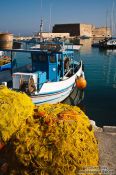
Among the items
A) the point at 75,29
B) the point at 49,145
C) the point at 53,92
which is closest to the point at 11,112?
the point at 49,145

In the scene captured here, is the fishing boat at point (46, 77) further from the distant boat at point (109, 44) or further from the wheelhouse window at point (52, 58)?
the distant boat at point (109, 44)

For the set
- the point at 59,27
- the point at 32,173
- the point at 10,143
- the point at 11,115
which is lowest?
the point at 32,173

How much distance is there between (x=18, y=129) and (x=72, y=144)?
4.54ft

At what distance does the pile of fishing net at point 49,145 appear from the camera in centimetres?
569

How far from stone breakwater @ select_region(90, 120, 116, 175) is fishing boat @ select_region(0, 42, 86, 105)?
6.61m

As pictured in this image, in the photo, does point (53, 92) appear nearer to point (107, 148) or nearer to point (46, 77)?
point (46, 77)

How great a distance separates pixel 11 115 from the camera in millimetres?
6656

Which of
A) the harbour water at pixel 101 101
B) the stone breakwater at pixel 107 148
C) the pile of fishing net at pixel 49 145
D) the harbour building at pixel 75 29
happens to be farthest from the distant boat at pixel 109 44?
the pile of fishing net at pixel 49 145

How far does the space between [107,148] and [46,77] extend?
412 inches

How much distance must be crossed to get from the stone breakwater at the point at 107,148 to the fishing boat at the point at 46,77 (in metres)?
6.61

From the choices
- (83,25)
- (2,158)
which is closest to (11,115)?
(2,158)

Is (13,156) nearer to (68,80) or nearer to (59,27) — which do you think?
(68,80)

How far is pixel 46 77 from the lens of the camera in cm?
1784

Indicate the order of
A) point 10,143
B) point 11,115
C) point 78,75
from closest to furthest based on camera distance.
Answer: point 10,143
point 11,115
point 78,75
